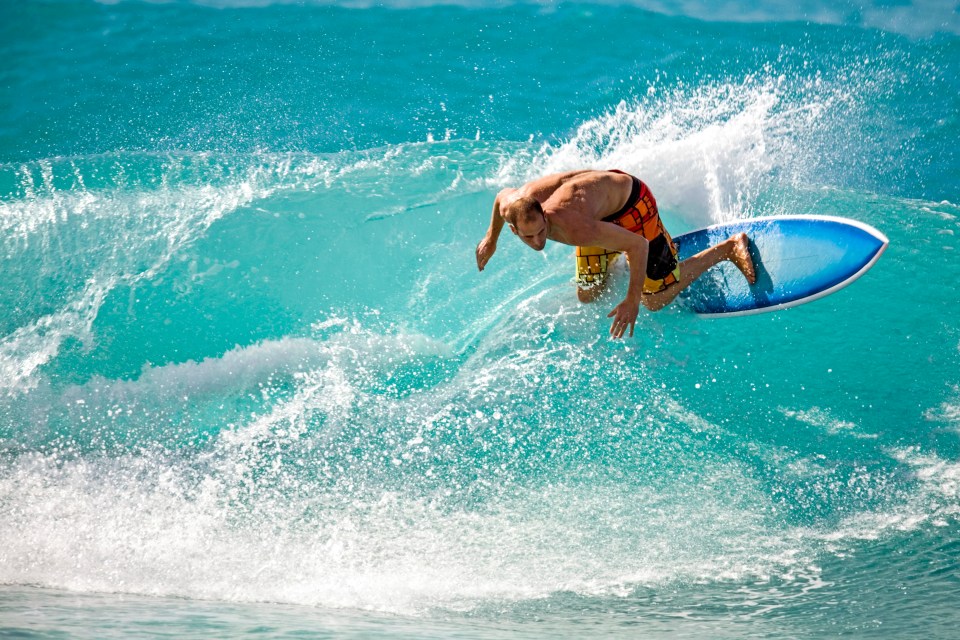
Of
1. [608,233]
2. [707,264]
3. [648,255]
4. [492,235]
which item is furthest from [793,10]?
[608,233]

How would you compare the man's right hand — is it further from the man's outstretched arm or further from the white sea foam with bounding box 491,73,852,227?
the white sea foam with bounding box 491,73,852,227

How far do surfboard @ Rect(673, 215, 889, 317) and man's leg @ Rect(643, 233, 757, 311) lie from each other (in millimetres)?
89

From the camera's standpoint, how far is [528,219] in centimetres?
374

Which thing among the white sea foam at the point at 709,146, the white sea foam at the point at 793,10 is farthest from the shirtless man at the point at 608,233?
the white sea foam at the point at 793,10

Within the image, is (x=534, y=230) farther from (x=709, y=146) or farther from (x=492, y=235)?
(x=709, y=146)

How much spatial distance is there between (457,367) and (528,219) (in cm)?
190

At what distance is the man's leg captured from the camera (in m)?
4.96

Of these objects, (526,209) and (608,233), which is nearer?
(526,209)

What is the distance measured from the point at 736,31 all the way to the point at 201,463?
769 centimetres

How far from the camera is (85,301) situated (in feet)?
19.4

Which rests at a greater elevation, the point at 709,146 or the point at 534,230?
the point at 709,146

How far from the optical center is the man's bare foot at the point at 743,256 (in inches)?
197

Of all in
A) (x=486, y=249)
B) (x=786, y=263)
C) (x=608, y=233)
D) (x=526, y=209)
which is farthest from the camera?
(x=786, y=263)

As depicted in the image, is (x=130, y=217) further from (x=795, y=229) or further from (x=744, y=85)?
(x=744, y=85)
